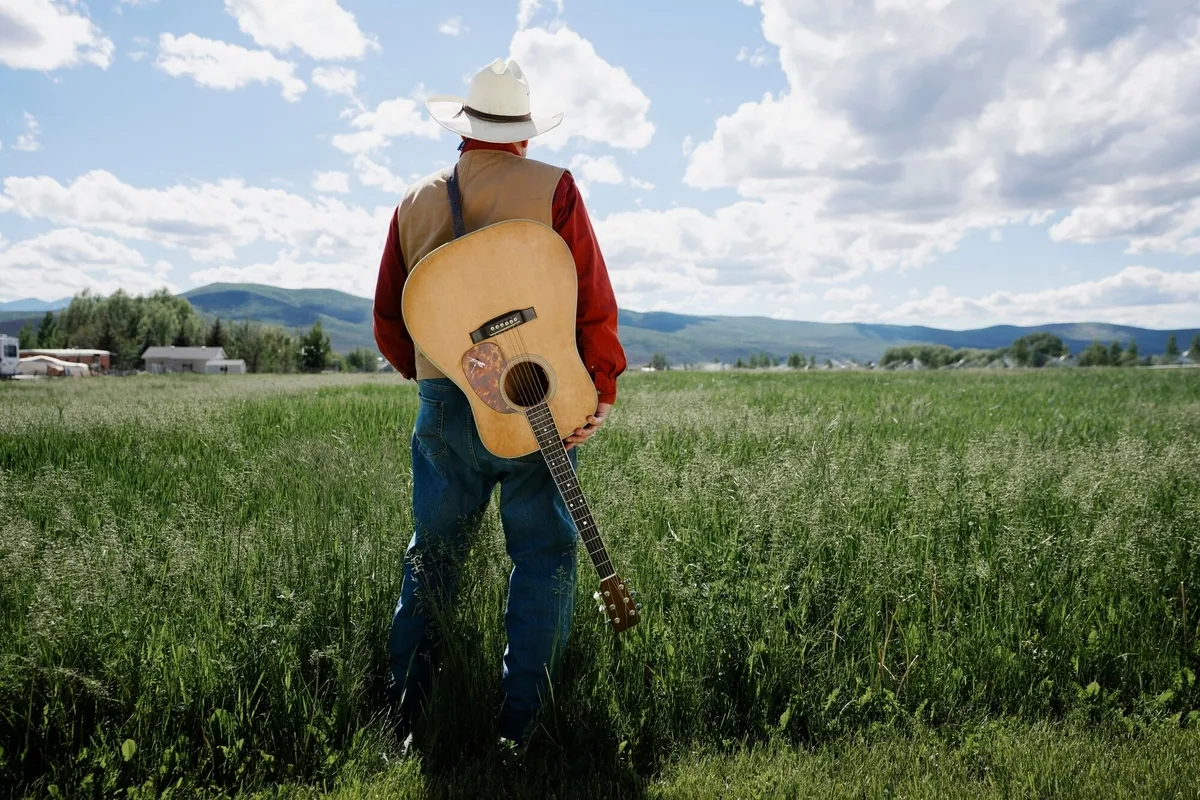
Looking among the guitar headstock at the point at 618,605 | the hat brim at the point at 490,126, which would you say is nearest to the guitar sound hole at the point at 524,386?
the guitar headstock at the point at 618,605

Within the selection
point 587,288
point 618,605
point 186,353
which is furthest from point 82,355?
point 618,605

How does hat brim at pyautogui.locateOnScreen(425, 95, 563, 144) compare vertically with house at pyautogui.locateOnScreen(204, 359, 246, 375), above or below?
above

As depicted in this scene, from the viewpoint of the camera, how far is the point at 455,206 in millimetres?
3107

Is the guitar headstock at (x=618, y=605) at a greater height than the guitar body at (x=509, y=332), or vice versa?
the guitar body at (x=509, y=332)

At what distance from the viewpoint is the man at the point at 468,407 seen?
10.3 ft

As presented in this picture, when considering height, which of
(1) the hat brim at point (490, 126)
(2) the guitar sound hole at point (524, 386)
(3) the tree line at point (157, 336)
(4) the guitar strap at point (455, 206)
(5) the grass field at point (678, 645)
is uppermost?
(3) the tree line at point (157, 336)

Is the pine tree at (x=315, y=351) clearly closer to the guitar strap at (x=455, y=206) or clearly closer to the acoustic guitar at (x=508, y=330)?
the guitar strap at (x=455, y=206)

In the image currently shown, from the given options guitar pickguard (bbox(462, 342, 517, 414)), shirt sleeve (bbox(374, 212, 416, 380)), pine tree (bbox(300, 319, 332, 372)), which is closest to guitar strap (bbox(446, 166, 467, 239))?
shirt sleeve (bbox(374, 212, 416, 380))

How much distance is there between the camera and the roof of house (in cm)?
12525

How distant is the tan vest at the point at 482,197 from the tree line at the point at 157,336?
128 metres

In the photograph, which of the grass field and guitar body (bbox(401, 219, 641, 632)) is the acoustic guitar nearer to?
guitar body (bbox(401, 219, 641, 632))

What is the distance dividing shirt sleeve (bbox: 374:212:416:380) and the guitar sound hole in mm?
555

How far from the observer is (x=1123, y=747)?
3.31 m

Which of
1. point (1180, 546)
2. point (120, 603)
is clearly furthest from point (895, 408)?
point (120, 603)
